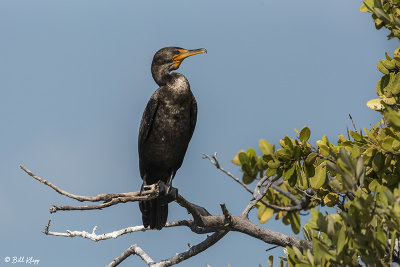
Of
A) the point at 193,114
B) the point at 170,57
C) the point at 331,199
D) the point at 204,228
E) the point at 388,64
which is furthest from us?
the point at 170,57

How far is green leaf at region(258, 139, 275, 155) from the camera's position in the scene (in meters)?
3.99

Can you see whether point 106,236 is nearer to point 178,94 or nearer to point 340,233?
point 178,94

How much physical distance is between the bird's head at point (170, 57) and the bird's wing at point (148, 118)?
21.0 inches

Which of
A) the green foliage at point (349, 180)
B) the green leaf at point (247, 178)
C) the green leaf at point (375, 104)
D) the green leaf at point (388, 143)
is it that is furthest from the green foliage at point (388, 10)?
the green leaf at point (247, 178)

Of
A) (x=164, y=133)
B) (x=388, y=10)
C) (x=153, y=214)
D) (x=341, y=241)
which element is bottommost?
(x=341, y=241)

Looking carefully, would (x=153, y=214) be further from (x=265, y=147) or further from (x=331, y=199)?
(x=265, y=147)

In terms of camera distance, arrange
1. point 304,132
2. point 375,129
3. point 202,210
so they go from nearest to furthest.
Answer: point 304,132 < point 375,129 < point 202,210

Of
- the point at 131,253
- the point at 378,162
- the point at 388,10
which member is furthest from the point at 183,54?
the point at 378,162

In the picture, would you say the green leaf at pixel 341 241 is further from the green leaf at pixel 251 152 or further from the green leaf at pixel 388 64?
the green leaf at pixel 388 64

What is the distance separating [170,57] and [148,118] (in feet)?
2.90

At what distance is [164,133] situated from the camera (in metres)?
6.38

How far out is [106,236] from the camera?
5.50m

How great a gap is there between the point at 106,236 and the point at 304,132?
2288 mm

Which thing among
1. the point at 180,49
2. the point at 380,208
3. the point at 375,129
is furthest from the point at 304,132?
the point at 180,49
